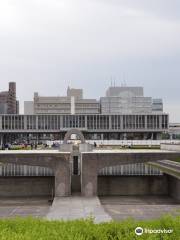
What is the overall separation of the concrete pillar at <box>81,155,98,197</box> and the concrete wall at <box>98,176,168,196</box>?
524cm

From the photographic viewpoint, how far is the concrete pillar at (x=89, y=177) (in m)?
32.8

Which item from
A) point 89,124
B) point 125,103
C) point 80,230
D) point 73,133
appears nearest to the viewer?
point 80,230

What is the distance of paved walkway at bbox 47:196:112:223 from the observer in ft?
76.2

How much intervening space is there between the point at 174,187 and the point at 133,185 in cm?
479

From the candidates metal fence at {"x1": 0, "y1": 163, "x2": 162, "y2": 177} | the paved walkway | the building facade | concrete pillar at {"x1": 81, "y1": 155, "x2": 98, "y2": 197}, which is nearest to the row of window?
the building facade

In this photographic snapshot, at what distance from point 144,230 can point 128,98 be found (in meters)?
166

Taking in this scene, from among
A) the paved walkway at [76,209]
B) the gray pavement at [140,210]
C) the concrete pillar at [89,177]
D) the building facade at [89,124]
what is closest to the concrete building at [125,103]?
the building facade at [89,124]

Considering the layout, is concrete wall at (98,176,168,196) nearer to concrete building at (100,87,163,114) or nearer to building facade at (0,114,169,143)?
building facade at (0,114,169,143)

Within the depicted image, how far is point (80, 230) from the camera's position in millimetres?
10773

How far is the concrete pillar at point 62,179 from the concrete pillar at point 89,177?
1281mm

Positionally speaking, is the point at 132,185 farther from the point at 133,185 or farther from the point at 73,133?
the point at 73,133

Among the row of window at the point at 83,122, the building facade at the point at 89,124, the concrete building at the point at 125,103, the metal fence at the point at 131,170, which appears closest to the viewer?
the metal fence at the point at 131,170

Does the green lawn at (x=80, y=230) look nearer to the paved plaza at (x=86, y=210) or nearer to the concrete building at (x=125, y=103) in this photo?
the paved plaza at (x=86, y=210)

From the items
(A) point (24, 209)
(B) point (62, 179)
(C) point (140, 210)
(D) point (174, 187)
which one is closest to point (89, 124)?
(D) point (174, 187)
